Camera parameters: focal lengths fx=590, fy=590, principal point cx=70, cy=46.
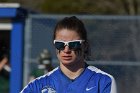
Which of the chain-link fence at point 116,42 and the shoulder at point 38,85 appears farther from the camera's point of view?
the chain-link fence at point 116,42

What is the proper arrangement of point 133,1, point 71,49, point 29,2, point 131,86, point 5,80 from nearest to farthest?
point 71,49 < point 131,86 < point 5,80 < point 133,1 < point 29,2

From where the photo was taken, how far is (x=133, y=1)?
79.4 ft

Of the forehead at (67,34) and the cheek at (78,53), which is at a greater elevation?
the forehead at (67,34)

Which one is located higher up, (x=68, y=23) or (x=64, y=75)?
(x=68, y=23)

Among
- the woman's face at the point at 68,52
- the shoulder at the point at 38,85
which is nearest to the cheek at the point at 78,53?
the woman's face at the point at 68,52

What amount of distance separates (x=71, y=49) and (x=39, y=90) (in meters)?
0.32

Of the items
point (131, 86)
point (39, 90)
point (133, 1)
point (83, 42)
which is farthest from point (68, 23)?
point (133, 1)

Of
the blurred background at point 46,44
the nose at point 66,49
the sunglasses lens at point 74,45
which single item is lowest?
the blurred background at point 46,44

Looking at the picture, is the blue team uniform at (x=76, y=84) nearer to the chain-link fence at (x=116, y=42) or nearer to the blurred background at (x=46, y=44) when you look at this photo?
the blurred background at (x=46, y=44)

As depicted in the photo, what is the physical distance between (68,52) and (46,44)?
598 centimetres

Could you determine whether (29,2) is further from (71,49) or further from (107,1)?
(71,49)

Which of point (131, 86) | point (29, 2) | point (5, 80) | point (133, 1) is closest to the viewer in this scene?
point (131, 86)

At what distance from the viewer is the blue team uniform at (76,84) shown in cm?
362

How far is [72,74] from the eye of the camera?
12.0ft
